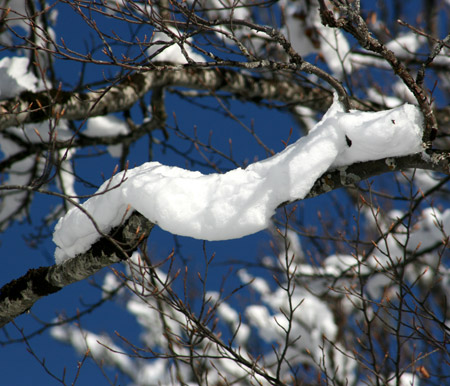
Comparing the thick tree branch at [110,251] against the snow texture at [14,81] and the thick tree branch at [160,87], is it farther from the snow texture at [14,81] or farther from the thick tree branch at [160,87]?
the snow texture at [14,81]

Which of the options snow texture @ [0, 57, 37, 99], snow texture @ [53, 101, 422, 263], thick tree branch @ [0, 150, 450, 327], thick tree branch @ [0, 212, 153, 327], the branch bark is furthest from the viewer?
snow texture @ [0, 57, 37, 99]

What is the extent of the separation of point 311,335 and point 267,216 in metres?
5.55

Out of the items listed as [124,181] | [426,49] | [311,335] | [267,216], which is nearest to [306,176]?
[267,216]

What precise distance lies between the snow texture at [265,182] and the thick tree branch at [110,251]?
52mm

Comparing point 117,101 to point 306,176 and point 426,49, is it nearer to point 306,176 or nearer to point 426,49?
point 306,176

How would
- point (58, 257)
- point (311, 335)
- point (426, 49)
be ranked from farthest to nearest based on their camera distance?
point (311, 335)
point (426, 49)
point (58, 257)

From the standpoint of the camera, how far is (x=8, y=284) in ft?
8.40

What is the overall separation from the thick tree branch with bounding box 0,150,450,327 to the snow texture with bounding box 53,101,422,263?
2.1 inches

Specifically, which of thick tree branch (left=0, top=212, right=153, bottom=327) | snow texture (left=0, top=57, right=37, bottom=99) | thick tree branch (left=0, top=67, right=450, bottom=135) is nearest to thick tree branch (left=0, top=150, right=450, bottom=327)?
thick tree branch (left=0, top=212, right=153, bottom=327)

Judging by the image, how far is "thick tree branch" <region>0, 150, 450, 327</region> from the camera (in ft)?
6.37

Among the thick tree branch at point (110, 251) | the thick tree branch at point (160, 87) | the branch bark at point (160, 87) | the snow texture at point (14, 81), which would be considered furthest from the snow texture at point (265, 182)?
the snow texture at point (14, 81)

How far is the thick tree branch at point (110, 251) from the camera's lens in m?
1.94

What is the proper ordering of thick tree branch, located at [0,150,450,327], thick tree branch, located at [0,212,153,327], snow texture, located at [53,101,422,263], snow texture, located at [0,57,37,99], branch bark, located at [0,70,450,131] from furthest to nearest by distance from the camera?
snow texture, located at [0,57,37,99], branch bark, located at [0,70,450,131], thick tree branch, located at [0,212,153,327], thick tree branch, located at [0,150,450,327], snow texture, located at [53,101,422,263]

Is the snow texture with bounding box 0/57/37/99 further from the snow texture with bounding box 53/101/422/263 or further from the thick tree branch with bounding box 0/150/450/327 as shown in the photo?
the snow texture with bounding box 53/101/422/263
